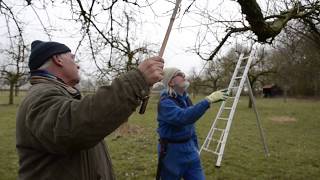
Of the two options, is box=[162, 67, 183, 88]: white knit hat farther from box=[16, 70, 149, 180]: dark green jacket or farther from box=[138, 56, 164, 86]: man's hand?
box=[138, 56, 164, 86]: man's hand

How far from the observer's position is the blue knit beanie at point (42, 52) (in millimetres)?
1969

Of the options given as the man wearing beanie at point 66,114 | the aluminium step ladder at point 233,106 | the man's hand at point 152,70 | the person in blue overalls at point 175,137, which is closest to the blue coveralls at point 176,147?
the person in blue overalls at point 175,137

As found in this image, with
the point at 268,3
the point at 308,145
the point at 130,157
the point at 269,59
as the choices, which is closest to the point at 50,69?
the point at 268,3

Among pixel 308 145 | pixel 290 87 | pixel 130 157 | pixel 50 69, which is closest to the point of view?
pixel 50 69

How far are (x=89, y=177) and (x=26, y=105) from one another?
47 centimetres

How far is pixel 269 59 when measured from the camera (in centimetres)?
3475

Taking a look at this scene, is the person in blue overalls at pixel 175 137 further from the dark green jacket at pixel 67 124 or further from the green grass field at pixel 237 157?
the green grass field at pixel 237 157

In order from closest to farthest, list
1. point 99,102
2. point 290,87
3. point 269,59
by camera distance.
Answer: point 99,102 → point 269,59 → point 290,87

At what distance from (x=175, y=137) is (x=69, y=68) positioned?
2.31 meters

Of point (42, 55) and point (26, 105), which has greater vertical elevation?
point (42, 55)

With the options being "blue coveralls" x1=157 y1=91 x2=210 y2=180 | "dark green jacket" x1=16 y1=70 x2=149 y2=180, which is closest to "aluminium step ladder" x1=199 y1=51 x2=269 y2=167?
"blue coveralls" x1=157 y1=91 x2=210 y2=180

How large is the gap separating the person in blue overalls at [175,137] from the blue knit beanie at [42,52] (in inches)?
84.5

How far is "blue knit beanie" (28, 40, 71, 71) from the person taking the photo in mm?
Result: 1969

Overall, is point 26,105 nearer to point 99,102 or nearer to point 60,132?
point 60,132
